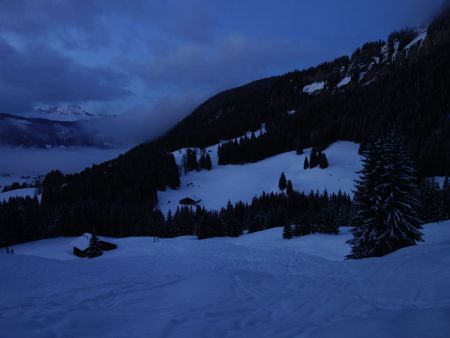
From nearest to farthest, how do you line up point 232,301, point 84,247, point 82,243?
point 232,301, point 84,247, point 82,243

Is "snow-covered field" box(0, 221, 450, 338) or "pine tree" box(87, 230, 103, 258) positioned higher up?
"snow-covered field" box(0, 221, 450, 338)

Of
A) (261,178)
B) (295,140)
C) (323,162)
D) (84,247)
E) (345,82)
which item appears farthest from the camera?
(345,82)

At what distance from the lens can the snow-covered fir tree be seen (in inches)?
879

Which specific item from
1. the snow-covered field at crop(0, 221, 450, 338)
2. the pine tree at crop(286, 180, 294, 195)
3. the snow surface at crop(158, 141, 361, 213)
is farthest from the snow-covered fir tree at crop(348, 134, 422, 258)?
the snow surface at crop(158, 141, 361, 213)

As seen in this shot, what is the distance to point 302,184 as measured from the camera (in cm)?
10650

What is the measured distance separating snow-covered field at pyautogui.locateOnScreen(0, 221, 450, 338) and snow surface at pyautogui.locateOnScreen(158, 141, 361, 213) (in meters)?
85.5

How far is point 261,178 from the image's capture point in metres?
126

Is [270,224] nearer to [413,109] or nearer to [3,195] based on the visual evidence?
[413,109]

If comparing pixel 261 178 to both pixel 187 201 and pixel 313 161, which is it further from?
pixel 187 201

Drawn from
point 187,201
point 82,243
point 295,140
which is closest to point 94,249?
point 82,243

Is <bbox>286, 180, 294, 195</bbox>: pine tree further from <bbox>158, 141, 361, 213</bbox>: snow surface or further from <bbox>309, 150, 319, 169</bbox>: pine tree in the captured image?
<bbox>309, 150, 319, 169</bbox>: pine tree

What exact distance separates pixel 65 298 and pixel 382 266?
14.5m

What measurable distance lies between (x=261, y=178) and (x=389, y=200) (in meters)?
104

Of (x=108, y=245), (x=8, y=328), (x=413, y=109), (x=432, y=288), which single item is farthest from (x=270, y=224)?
(x=413, y=109)
